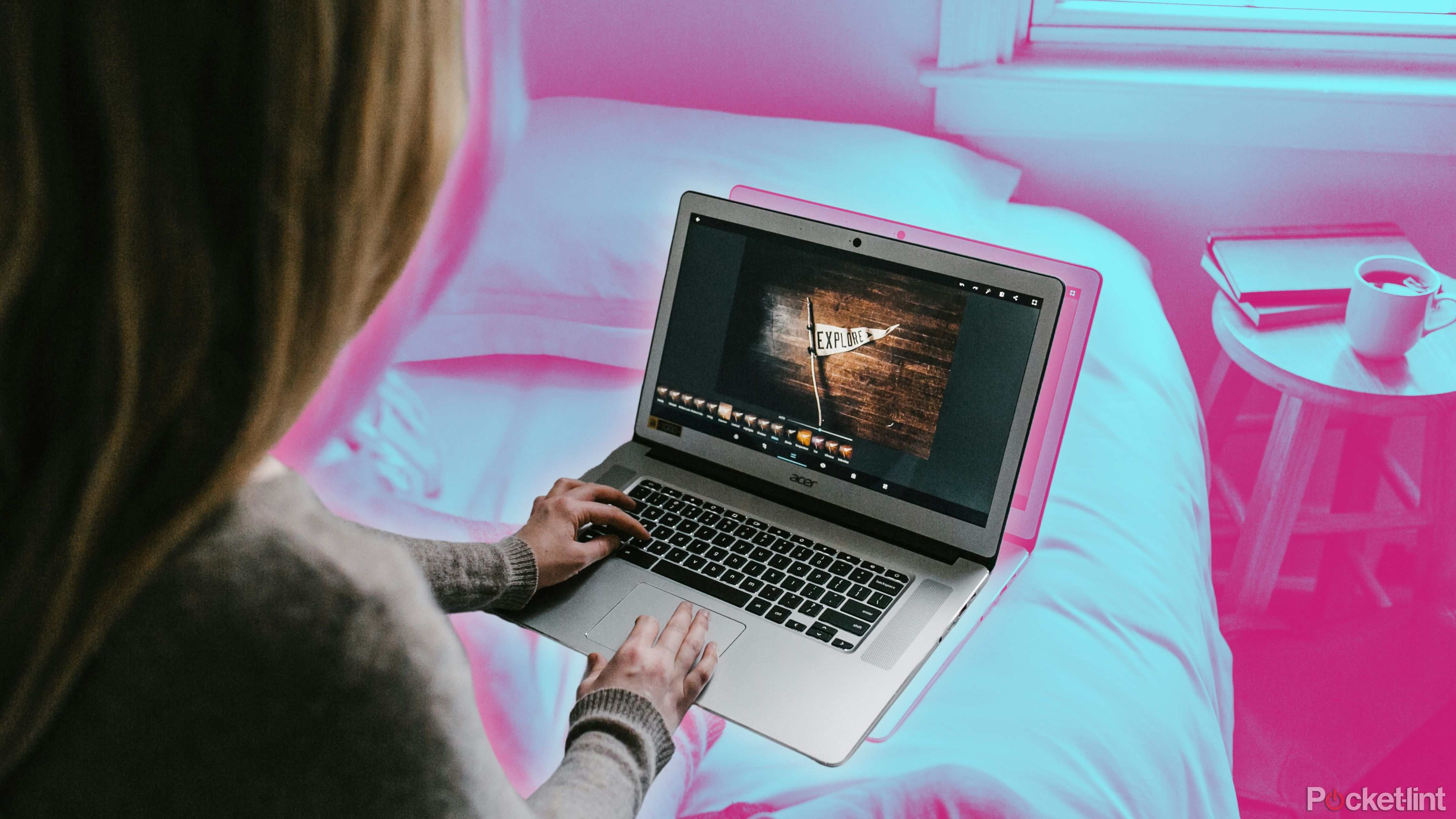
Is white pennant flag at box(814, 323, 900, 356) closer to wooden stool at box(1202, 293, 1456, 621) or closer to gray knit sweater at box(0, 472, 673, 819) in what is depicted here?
gray knit sweater at box(0, 472, 673, 819)

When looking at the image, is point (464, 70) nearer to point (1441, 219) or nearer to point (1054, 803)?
point (1054, 803)

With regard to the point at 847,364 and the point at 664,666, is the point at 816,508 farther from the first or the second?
the point at 664,666

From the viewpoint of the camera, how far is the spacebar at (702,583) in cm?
82

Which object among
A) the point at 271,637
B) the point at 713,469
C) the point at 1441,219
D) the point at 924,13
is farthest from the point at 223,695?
the point at 1441,219

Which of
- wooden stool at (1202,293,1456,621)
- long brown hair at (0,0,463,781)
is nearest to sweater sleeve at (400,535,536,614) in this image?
long brown hair at (0,0,463,781)

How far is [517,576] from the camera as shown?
787 mm

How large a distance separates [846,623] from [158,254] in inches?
22.4

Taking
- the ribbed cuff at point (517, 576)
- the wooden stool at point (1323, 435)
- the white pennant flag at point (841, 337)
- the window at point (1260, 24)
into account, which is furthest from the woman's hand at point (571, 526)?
the window at point (1260, 24)

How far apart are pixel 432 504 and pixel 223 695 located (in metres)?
0.62

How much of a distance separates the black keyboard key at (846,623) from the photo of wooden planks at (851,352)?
6.3 inches

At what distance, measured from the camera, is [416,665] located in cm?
46

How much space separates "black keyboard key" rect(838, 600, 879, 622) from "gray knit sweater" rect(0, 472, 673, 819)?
0.39 metres

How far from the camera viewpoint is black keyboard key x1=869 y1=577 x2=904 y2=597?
32.4 inches

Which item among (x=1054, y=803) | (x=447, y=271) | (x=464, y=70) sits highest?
(x=464, y=70)
